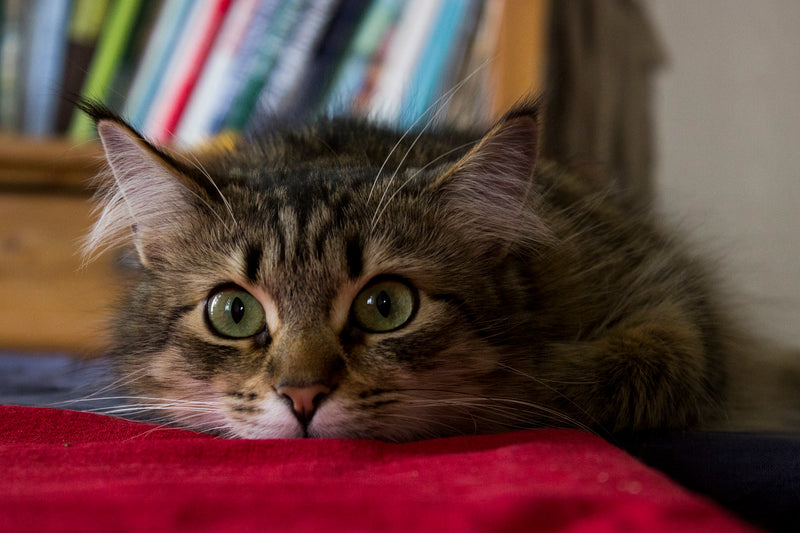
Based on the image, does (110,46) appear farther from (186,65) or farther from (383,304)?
(383,304)

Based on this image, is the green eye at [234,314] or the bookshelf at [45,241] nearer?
the green eye at [234,314]

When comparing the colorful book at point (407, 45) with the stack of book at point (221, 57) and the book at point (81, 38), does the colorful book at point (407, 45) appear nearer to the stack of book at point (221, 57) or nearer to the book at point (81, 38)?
the stack of book at point (221, 57)

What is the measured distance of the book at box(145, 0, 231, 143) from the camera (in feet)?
7.02

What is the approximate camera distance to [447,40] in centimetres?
207

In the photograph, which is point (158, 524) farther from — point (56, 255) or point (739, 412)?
point (56, 255)

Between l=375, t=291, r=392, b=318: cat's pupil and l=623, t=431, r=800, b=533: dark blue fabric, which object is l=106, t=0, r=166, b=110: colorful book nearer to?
l=375, t=291, r=392, b=318: cat's pupil

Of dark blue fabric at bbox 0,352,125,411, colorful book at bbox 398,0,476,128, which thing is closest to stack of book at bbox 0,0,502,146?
colorful book at bbox 398,0,476,128

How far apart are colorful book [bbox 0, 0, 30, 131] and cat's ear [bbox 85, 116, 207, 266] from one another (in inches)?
54.9

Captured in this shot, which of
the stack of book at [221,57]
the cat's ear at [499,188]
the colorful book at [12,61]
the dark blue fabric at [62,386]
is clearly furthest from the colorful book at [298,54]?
the cat's ear at [499,188]

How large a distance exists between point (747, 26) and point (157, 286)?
7.89 ft

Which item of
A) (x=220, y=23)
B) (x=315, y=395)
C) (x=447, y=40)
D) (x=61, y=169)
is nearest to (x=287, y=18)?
(x=220, y=23)

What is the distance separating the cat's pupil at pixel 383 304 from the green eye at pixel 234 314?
146 mm

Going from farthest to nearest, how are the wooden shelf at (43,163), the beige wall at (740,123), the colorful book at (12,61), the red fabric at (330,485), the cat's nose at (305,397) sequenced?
the beige wall at (740,123), the colorful book at (12,61), the wooden shelf at (43,163), the cat's nose at (305,397), the red fabric at (330,485)

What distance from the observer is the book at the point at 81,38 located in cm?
225
